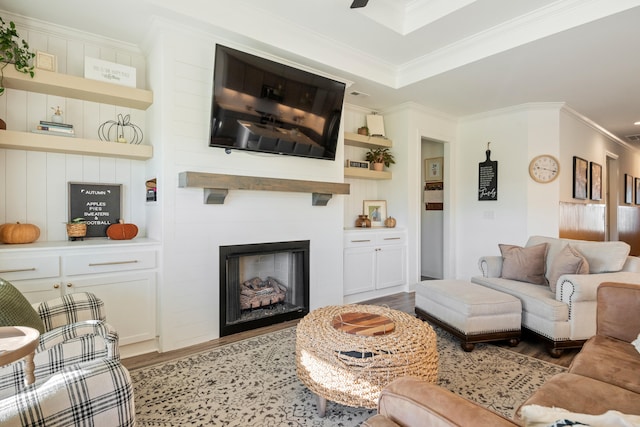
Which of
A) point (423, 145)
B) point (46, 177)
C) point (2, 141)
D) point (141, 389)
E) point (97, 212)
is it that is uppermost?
point (423, 145)

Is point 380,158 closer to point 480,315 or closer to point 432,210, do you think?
point 432,210

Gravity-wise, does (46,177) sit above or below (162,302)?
above

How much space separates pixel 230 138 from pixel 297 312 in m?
1.77

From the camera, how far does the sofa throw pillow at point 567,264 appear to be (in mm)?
2535

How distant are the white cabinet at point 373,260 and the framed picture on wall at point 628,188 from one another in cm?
613

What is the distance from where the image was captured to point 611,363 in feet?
4.69

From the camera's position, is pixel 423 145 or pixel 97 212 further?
pixel 423 145

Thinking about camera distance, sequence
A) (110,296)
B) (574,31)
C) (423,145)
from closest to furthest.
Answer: (110,296), (574,31), (423,145)

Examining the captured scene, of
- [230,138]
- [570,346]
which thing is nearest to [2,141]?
[230,138]

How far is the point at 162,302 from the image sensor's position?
2562 mm

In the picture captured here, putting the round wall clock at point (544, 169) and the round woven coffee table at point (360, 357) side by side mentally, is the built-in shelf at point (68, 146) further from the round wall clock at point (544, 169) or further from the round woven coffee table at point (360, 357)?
the round wall clock at point (544, 169)

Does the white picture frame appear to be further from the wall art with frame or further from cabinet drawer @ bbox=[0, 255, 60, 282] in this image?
the wall art with frame

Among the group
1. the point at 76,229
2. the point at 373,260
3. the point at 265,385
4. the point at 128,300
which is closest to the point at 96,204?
the point at 76,229

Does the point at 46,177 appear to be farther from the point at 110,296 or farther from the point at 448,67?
the point at 448,67
